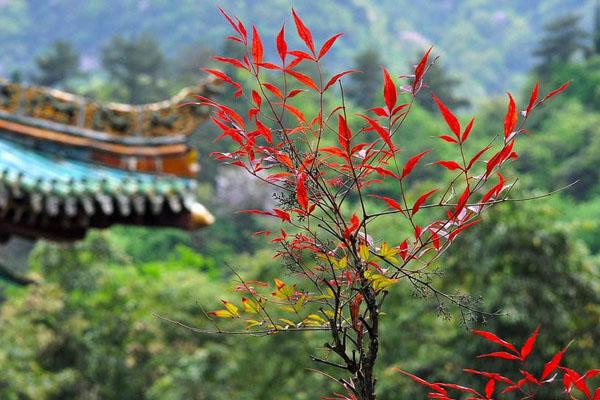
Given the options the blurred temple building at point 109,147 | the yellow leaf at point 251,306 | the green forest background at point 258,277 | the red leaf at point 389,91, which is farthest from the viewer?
the green forest background at point 258,277

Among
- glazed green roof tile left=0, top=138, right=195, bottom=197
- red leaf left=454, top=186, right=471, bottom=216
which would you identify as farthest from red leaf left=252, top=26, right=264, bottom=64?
glazed green roof tile left=0, top=138, right=195, bottom=197

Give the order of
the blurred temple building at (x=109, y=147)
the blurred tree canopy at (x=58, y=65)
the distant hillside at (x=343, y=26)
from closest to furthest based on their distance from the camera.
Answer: the blurred temple building at (x=109, y=147) < the blurred tree canopy at (x=58, y=65) < the distant hillside at (x=343, y=26)

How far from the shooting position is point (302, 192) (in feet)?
3.02

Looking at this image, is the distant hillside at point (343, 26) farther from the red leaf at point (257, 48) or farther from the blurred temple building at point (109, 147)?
the red leaf at point (257, 48)

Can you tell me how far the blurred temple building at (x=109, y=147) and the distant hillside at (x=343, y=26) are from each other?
45655 mm

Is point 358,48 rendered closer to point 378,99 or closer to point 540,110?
point 378,99

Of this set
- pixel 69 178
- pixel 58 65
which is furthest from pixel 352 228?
pixel 58 65

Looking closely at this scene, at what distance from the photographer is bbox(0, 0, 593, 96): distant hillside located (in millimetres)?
53062

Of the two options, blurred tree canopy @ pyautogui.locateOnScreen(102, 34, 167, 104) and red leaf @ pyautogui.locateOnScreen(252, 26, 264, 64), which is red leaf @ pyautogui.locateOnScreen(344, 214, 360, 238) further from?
blurred tree canopy @ pyautogui.locateOnScreen(102, 34, 167, 104)

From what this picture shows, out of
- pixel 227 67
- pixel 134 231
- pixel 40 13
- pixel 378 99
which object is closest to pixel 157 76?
pixel 227 67

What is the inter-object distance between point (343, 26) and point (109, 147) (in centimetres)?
5021

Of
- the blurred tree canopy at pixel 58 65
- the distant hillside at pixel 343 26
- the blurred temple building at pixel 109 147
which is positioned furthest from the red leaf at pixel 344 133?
the distant hillside at pixel 343 26

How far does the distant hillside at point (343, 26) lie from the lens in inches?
2089

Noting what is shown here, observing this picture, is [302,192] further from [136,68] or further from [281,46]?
[136,68]
